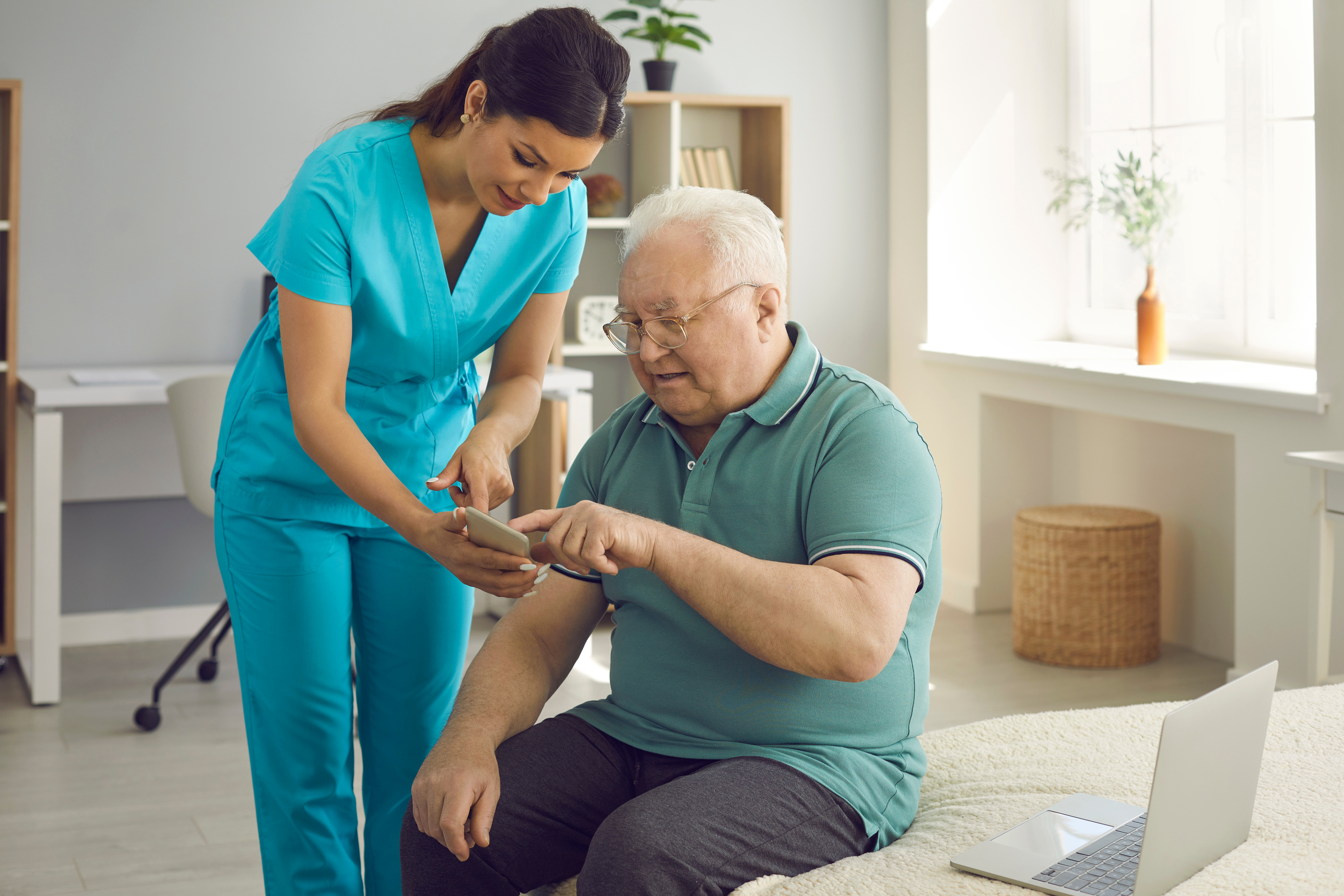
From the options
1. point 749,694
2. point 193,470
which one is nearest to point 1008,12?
point 193,470

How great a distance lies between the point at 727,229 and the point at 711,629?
0.45m

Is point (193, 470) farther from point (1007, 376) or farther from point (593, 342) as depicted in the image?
point (1007, 376)

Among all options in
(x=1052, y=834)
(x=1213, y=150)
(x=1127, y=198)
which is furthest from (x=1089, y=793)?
(x=1213, y=150)

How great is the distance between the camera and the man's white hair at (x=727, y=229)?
1.46 m

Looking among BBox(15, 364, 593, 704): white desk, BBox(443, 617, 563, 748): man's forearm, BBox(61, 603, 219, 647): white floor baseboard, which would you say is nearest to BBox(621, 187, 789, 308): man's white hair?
BBox(443, 617, 563, 748): man's forearm

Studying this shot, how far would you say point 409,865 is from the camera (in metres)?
1.33

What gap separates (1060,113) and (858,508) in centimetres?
354

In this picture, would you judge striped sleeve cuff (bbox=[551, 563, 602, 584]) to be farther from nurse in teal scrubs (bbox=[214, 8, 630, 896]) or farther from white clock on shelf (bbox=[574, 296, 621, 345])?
white clock on shelf (bbox=[574, 296, 621, 345])

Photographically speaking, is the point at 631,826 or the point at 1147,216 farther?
the point at 1147,216

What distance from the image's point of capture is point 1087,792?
4.58 feet

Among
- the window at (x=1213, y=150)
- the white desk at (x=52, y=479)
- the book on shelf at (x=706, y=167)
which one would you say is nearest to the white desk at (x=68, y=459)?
the white desk at (x=52, y=479)

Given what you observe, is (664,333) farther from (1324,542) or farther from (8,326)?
(8,326)

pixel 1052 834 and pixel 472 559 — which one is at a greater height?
pixel 472 559

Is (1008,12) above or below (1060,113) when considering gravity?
above
